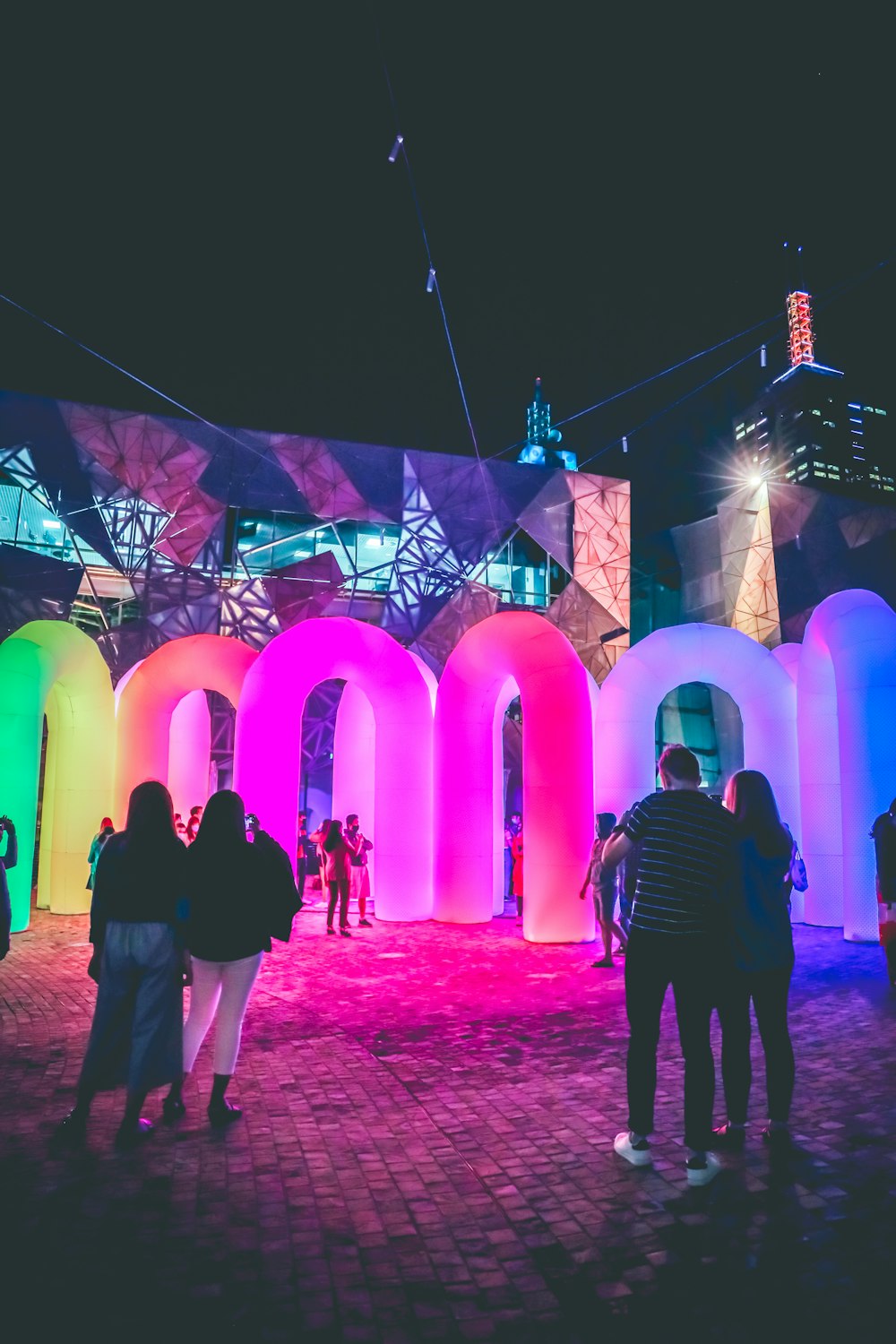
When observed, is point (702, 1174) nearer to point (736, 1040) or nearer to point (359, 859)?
point (736, 1040)

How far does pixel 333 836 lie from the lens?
10.5m

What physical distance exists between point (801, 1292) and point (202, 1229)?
2070mm

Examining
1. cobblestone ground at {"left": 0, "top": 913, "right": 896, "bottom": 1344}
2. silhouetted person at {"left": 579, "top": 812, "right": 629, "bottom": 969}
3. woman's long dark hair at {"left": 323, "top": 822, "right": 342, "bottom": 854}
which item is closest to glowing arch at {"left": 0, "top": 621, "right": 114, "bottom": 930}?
woman's long dark hair at {"left": 323, "top": 822, "right": 342, "bottom": 854}

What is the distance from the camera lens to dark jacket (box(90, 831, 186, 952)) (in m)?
4.28

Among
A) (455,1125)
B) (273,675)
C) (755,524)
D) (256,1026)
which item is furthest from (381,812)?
(755,524)

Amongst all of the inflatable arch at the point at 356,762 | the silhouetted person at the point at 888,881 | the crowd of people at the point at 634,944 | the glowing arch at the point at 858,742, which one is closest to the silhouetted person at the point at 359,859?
the inflatable arch at the point at 356,762

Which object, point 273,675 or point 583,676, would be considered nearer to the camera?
point 583,676

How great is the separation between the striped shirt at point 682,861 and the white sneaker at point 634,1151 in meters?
0.97

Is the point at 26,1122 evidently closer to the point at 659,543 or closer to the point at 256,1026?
the point at 256,1026

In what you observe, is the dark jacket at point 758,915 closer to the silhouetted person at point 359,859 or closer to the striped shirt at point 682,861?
the striped shirt at point 682,861

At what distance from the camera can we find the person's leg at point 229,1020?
14.8ft

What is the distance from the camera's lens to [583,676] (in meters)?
10.6

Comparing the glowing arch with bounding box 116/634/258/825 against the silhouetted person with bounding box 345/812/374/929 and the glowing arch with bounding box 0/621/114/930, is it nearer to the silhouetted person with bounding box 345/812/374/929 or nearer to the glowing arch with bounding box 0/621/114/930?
the glowing arch with bounding box 0/621/114/930

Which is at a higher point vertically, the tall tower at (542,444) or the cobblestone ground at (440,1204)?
the tall tower at (542,444)
